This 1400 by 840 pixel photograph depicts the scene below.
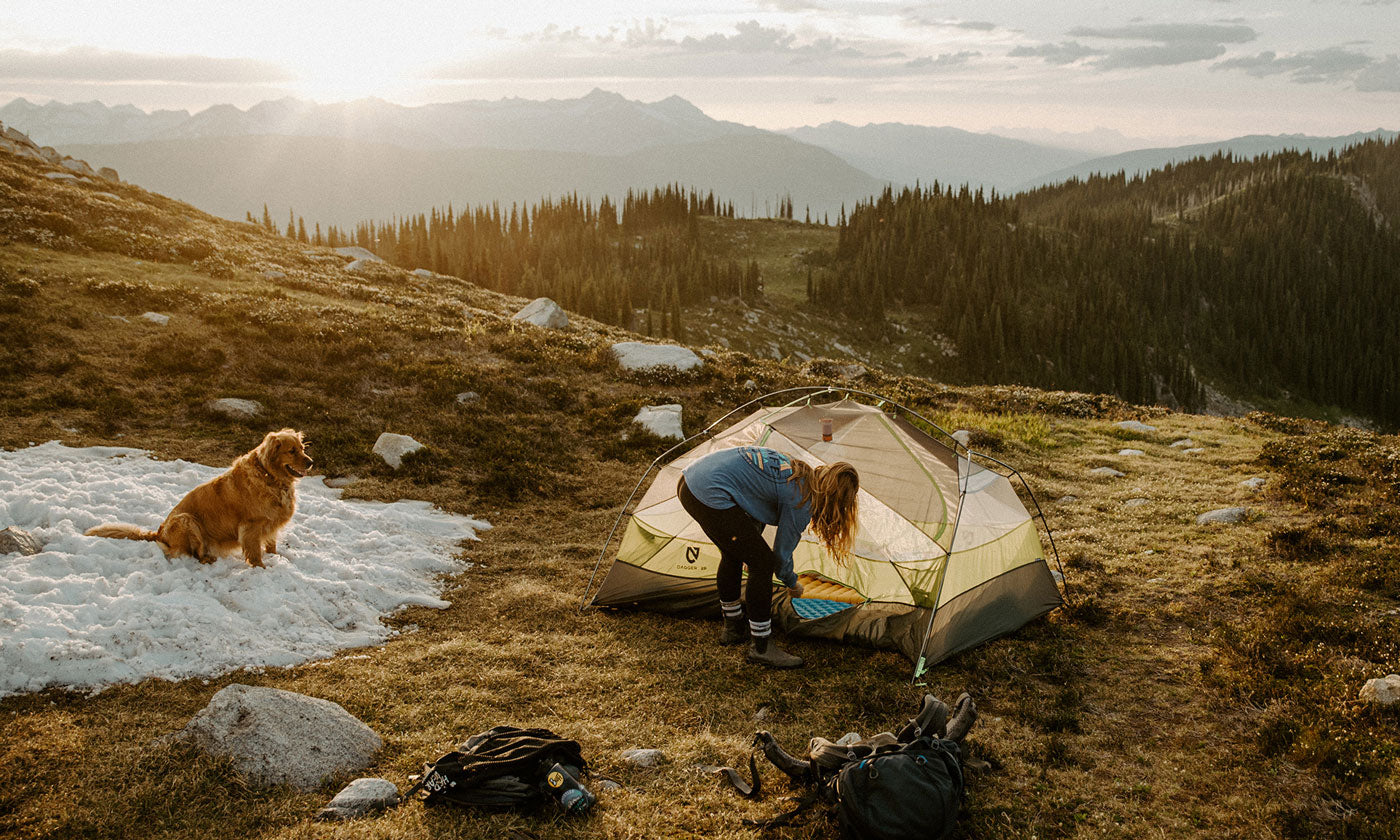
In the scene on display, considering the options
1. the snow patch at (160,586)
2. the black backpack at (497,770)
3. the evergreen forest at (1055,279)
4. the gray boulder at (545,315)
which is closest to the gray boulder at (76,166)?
the gray boulder at (545,315)

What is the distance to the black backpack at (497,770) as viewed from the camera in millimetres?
5672

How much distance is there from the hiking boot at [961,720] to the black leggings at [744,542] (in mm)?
2391

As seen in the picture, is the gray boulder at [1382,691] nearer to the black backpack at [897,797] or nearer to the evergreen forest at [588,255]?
the black backpack at [897,797]

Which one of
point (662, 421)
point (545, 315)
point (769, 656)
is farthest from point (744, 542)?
point (545, 315)

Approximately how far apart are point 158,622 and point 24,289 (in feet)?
59.0

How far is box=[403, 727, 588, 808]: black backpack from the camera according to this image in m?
5.67

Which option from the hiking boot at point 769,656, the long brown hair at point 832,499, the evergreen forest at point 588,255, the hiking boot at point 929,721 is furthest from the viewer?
the evergreen forest at point 588,255

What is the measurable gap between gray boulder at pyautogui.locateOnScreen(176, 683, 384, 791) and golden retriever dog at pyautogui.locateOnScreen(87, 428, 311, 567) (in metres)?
3.02

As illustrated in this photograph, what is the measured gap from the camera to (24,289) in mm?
19703

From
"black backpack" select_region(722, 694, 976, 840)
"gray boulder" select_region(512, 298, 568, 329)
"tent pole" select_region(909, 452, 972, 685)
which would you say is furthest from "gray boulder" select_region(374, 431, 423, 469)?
"gray boulder" select_region(512, 298, 568, 329)

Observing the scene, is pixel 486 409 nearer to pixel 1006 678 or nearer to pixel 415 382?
pixel 415 382

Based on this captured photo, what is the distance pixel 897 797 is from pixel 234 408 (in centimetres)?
1572

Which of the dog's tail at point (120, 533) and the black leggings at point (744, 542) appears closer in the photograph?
the black leggings at point (744, 542)

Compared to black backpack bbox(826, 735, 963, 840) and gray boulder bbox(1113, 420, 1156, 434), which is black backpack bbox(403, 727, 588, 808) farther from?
gray boulder bbox(1113, 420, 1156, 434)
